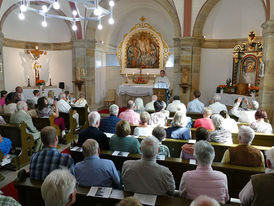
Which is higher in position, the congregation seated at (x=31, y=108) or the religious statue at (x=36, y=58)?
the religious statue at (x=36, y=58)

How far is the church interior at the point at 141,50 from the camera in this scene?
985cm

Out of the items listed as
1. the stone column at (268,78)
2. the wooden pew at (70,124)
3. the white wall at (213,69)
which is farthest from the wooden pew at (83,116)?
the white wall at (213,69)

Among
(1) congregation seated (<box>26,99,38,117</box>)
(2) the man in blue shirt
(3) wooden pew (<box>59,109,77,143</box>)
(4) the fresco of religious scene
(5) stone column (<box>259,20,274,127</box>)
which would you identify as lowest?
(3) wooden pew (<box>59,109,77,143</box>)

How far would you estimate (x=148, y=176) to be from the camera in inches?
96.0

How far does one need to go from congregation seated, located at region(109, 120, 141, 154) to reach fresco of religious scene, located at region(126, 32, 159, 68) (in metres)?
9.97

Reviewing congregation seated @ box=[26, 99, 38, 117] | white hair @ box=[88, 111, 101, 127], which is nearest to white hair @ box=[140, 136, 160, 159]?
white hair @ box=[88, 111, 101, 127]

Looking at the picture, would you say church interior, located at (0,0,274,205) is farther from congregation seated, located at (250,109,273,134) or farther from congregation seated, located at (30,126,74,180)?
congregation seated, located at (30,126,74,180)

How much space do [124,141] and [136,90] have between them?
28.8 feet

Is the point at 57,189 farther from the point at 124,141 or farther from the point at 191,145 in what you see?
the point at 191,145

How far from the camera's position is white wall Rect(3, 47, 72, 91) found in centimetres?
1122

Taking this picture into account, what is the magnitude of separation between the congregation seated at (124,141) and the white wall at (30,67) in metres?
9.52

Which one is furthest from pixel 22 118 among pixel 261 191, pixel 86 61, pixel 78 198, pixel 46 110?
pixel 86 61

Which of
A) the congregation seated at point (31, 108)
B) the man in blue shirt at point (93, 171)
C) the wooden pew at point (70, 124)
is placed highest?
the congregation seated at point (31, 108)

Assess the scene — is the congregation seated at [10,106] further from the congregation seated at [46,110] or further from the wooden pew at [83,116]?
the wooden pew at [83,116]
